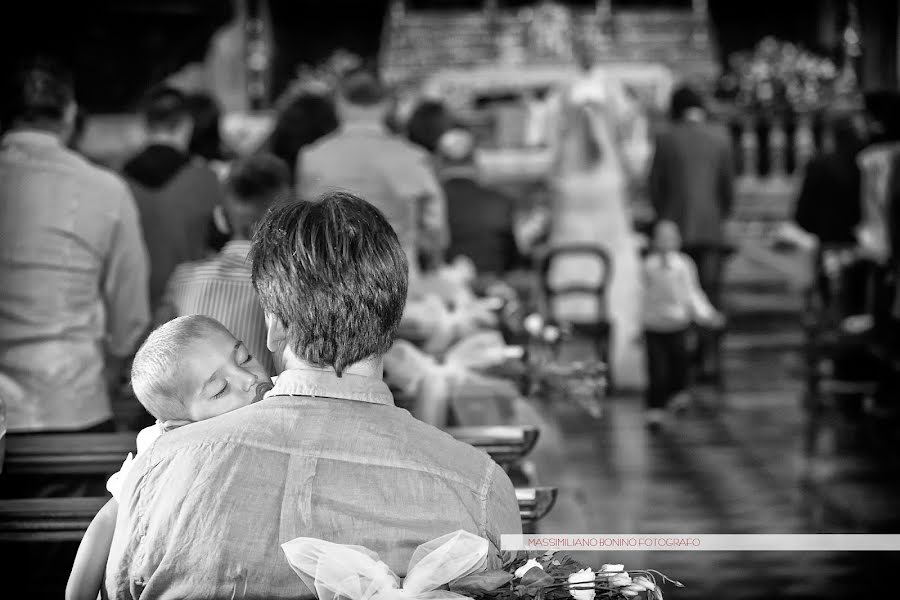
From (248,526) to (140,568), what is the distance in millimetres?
153

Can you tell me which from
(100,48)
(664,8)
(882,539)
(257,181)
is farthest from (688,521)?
(664,8)

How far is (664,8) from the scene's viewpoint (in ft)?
58.5

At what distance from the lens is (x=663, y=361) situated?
21.2ft

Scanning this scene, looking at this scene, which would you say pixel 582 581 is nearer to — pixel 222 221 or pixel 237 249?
pixel 237 249

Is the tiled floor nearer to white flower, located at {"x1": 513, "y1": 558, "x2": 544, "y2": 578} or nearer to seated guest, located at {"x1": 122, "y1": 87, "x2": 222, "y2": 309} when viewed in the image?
seated guest, located at {"x1": 122, "y1": 87, "x2": 222, "y2": 309}

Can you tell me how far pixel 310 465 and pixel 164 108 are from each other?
10.9 feet

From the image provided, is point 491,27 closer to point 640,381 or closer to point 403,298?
point 640,381

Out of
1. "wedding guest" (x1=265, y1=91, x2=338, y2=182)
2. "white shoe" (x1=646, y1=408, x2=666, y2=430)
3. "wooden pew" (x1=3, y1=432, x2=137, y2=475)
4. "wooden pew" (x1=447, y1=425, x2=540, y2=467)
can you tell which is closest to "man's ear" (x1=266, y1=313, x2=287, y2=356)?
"wooden pew" (x1=447, y1=425, x2=540, y2=467)

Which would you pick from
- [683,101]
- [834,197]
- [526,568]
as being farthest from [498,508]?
[683,101]

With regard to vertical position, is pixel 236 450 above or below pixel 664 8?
below

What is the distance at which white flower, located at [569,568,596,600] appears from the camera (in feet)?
5.23

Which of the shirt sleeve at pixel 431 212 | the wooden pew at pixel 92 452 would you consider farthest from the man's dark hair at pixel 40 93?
the shirt sleeve at pixel 431 212

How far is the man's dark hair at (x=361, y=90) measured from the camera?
4.77 meters

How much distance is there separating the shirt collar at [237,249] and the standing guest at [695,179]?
5.00 m
